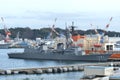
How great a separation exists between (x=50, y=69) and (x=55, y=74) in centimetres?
179

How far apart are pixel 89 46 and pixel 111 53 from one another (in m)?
7.05

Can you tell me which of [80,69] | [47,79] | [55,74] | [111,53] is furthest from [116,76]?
[111,53]

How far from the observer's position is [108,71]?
32.7 metres

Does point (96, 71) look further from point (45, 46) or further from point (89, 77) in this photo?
point (45, 46)

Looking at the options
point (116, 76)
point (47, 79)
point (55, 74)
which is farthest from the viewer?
point (55, 74)

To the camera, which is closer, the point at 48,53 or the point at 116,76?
the point at 116,76

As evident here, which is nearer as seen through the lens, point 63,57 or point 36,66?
point 36,66

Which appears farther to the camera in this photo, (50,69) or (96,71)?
(50,69)

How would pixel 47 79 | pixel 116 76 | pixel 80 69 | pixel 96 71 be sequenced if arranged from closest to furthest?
pixel 116 76, pixel 96 71, pixel 47 79, pixel 80 69

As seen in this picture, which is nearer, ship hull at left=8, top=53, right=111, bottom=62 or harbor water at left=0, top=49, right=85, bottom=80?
harbor water at left=0, top=49, right=85, bottom=80

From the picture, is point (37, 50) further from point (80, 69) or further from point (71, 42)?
point (80, 69)

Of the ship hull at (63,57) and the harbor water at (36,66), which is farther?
the ship hull at (63,57)

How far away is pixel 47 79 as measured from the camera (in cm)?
4050

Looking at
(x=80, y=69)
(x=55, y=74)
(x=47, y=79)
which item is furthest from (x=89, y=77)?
(x=80, y=69)
